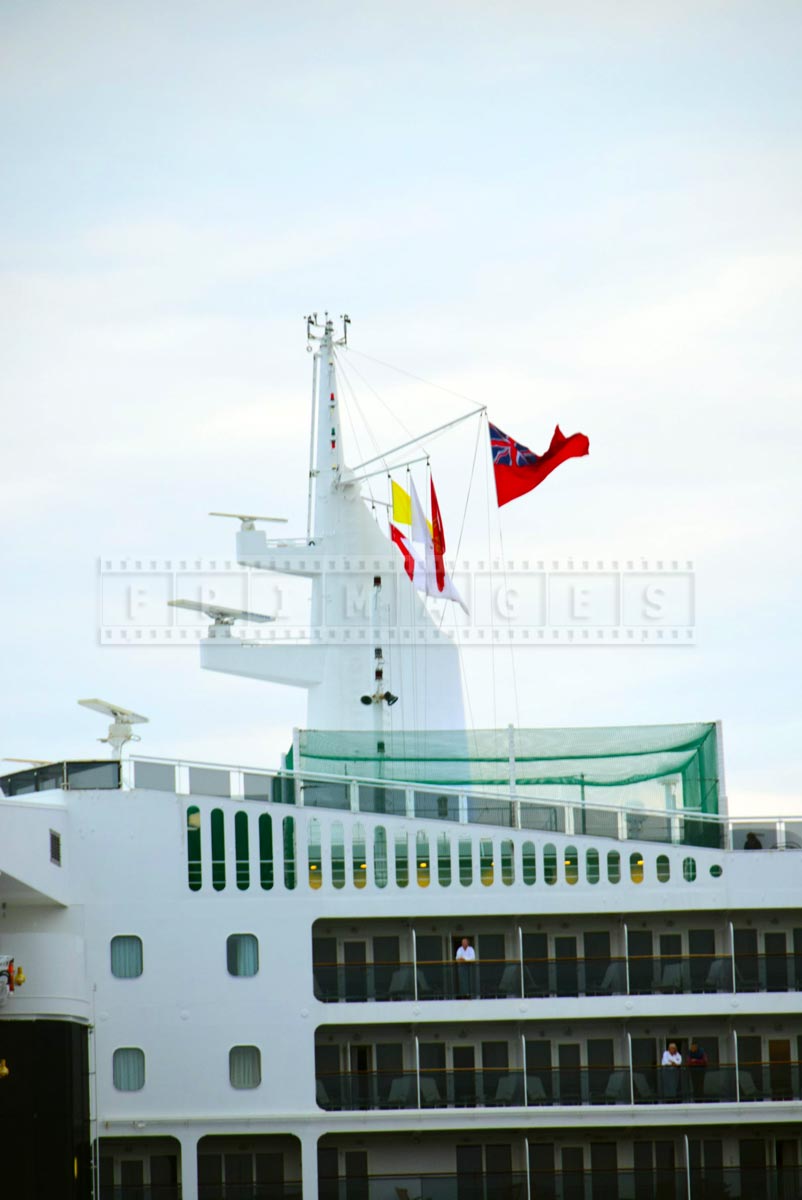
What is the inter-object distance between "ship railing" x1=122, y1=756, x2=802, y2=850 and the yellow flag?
545 cm

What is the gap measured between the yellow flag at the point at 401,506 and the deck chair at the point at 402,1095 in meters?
10.4

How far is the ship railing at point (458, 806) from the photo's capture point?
3819cm

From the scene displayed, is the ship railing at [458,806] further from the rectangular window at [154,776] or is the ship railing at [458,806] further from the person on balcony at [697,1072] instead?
the person on balcony at [697,1072]

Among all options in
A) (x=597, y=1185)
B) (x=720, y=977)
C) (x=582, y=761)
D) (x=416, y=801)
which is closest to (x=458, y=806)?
(x=416, y=801)

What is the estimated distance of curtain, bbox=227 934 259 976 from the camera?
124 feet

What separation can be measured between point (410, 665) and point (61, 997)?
32.5 ft

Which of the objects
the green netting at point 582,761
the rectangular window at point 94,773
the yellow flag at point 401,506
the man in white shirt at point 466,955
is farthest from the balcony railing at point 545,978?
the yellow flag at point 401,506

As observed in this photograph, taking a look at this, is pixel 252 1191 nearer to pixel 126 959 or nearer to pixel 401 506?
pixel 126 959

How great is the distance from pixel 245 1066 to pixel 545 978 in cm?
575

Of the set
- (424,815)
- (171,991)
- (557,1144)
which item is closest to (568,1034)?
(557,1144)

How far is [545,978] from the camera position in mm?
38844

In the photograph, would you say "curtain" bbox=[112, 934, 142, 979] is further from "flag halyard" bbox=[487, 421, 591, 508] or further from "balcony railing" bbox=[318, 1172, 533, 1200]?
"flag halyard" bbox=[487, 421, 591, 508]

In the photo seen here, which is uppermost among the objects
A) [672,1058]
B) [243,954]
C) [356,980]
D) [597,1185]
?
[243,954]

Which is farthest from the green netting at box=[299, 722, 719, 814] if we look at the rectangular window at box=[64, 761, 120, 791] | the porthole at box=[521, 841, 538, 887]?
the rectangular window at box=[64, 761, 120, 791]
